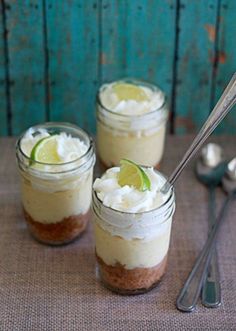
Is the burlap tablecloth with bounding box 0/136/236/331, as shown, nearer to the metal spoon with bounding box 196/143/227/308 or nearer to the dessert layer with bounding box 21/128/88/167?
the metal spoon with bounding box 196/143/227/308

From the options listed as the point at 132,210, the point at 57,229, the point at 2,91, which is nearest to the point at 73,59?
the point at 2,91

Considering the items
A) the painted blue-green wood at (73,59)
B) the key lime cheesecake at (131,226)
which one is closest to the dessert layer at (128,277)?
the key lime cheesecake at (131,226)

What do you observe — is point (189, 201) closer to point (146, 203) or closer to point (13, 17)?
point (146, 203)

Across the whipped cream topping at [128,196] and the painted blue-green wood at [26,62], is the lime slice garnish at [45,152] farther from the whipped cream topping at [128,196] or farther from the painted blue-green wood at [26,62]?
the painted blue-green wood at [26,62]

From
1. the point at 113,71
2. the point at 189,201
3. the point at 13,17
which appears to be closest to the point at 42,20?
the point at 13,17

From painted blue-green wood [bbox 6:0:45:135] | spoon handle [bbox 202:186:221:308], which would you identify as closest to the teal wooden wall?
painted blue-green wood [bbox 6:0:45:135]

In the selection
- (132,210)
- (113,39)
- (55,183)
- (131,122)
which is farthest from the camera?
(113,39)

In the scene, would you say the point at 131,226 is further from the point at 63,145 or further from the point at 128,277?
the point at 63,145
